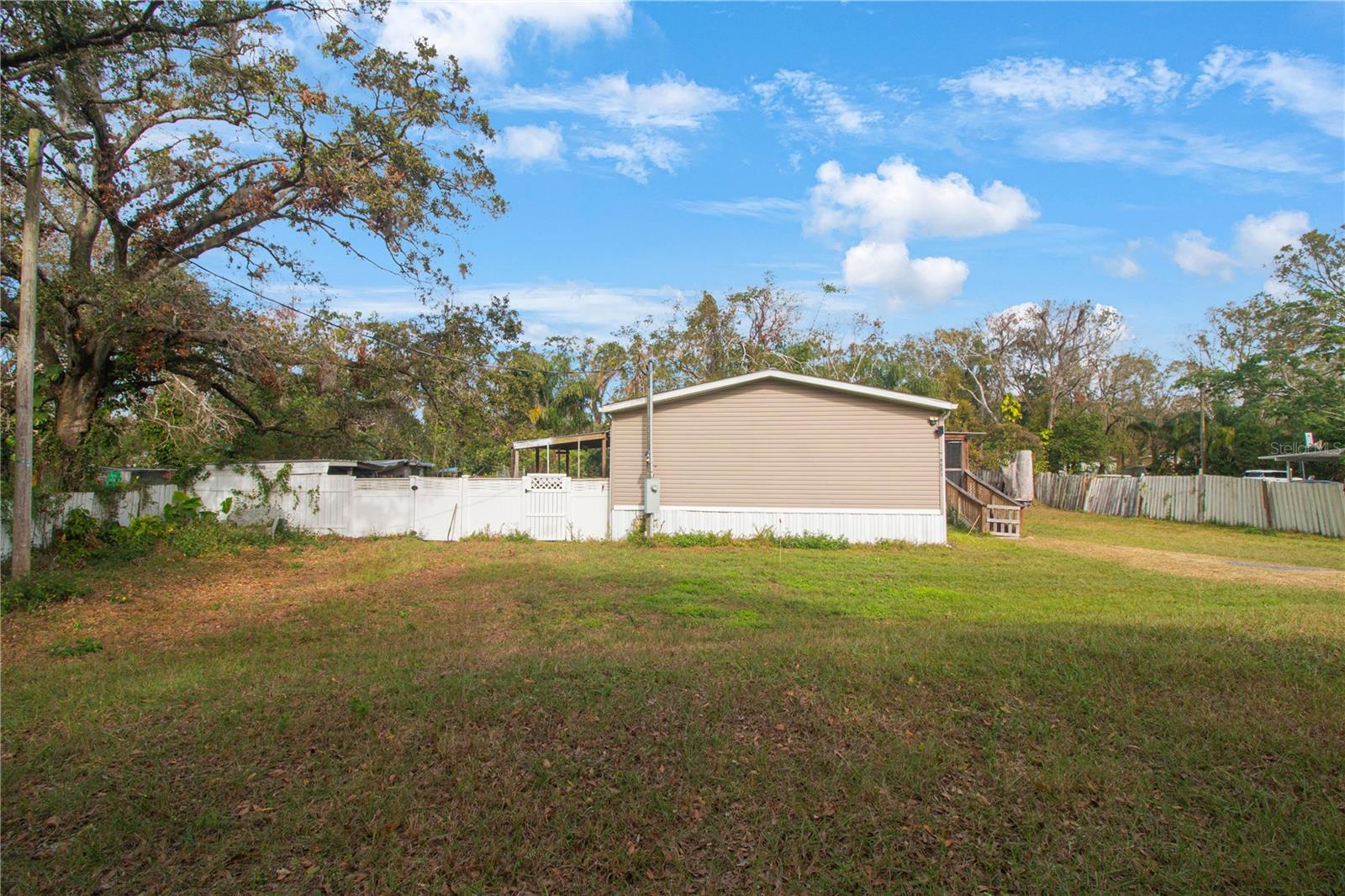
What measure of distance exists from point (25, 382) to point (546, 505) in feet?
31.4

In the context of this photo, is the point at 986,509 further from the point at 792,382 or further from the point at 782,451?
the point at 792,382

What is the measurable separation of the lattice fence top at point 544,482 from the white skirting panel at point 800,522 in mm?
1368

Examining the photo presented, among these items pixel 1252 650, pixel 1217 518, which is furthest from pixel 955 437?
pixel 1252 650

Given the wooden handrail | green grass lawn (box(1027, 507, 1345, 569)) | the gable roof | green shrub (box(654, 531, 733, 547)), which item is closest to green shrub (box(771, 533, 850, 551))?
green shrub (box(654, 531, 733, 547))

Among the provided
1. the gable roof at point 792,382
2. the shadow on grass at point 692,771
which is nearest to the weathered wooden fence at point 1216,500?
the gable roof at point 792,382

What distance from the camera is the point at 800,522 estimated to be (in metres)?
15.8

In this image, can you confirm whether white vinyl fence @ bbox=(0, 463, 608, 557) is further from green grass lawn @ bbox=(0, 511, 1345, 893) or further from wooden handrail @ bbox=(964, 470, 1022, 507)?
wooden handrail @ bbox=(964, 470, 1022, 507)

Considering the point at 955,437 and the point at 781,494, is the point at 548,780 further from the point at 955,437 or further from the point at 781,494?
the point at 955,437

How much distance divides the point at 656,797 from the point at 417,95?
12.6m

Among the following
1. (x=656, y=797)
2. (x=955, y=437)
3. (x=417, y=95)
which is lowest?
(x=656, y=797)

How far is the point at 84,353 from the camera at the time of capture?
39.5ft

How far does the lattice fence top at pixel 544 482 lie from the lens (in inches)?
651

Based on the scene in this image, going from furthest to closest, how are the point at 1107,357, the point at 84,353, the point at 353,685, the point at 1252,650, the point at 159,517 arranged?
the point at 1107,357 < the point at 159,517 < the point at 84,353 < the point at 1252,650 < the point at 353,685

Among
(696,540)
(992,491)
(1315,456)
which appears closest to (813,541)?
(696,540)
